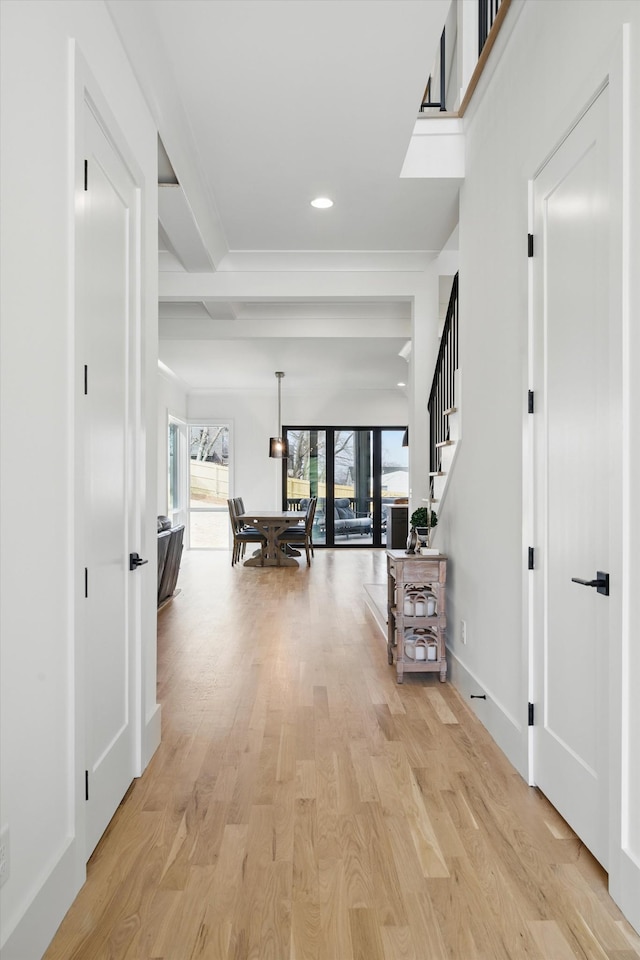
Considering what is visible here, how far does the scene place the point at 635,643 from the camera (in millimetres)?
1776

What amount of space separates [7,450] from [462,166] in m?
3.32

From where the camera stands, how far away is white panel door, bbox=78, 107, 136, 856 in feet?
6.97

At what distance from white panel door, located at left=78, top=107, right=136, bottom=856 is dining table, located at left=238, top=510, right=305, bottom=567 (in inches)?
257

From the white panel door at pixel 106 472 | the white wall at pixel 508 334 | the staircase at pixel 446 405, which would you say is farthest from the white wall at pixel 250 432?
the white panel door at pixel 106 472

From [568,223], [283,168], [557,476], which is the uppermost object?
[283,168]

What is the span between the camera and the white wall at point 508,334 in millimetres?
1839

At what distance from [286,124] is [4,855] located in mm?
3335

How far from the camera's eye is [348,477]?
12.2 m

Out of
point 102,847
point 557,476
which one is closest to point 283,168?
point 557,476

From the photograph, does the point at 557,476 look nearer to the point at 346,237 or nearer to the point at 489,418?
the point at 489,418

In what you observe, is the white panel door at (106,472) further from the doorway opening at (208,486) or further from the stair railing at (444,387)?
the doorway opening at (208,486)

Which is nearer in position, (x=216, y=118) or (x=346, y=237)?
(x=216, y=118)

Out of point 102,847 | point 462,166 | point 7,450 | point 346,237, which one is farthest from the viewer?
point 346,237

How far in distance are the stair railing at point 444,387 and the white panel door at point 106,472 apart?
7.37 ft
